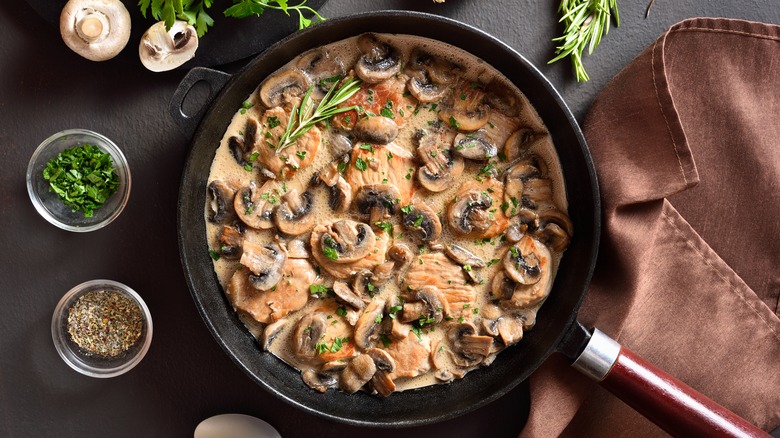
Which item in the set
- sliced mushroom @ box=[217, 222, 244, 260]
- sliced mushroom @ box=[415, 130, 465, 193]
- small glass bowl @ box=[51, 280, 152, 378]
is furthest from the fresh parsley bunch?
small glass bowl @ box=[51, 280, 152, 378]

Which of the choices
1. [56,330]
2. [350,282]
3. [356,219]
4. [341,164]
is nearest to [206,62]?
[341,164]

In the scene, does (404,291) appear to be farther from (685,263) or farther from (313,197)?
(685,263)

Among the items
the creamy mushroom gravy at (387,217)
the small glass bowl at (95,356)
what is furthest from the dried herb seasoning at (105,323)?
the creamy mushroom gravy at (387,217)

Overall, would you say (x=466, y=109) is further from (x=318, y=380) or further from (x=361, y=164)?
(x=318, y=380)

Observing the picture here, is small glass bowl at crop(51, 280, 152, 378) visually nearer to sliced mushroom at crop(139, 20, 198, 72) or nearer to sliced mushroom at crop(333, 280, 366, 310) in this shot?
sliced mushroom at crop(333, 280, 366, 310)

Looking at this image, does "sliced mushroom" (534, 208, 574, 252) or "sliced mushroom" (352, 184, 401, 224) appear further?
"sliced mushroom" (534, 208, 574, 252)

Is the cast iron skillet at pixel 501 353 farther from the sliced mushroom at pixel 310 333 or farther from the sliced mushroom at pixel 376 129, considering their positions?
the sliced mushroom at pixel 376 129
